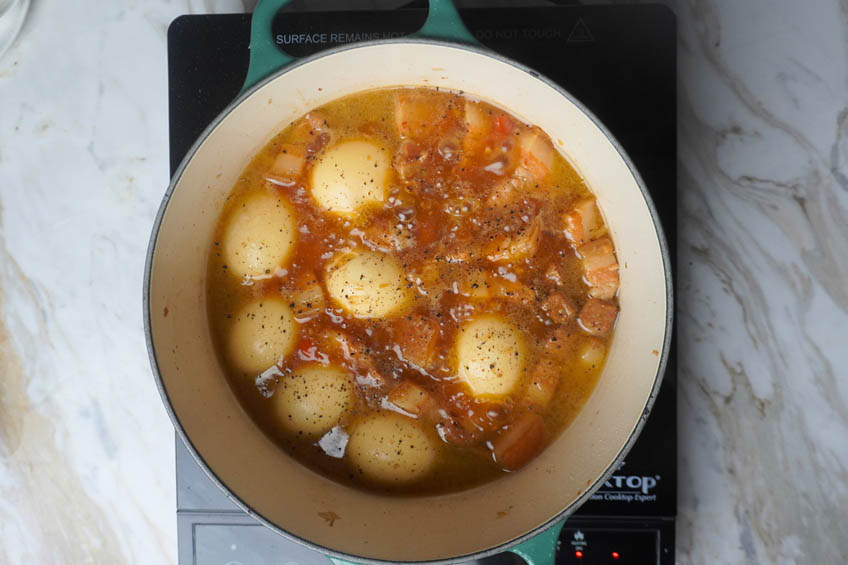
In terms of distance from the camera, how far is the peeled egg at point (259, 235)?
3.79ft

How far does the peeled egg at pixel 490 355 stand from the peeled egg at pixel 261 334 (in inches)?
11.9

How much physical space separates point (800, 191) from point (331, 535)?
1.06 metres

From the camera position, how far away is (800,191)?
126 centimetres

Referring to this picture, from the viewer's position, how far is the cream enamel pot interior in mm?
1025

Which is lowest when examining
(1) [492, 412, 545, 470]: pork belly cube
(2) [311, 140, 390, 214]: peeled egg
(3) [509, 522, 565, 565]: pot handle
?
(3) [509, 522, 565, 565]: pot handle

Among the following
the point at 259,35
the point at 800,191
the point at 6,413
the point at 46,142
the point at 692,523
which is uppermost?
the point at 46,142

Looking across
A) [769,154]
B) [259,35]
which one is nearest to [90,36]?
[259,35]

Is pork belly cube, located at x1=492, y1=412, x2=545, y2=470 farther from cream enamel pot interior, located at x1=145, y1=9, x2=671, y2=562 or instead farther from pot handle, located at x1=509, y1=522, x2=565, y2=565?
pot handle, located at x1=509, y1=522, x2=565, y2=565

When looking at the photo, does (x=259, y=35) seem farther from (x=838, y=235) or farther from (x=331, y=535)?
(x=838, y=235)

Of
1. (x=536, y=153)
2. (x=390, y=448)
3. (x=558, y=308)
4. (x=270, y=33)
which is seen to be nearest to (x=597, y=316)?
(x=558, y=308)

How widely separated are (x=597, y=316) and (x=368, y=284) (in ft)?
1.30

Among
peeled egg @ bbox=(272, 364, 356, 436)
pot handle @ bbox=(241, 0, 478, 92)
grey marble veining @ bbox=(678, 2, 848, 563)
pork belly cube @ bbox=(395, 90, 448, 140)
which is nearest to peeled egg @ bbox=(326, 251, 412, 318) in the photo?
peeled egg @ bbox=(272, 364, 356, 436)

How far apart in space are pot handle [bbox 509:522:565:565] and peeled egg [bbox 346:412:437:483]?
222mm

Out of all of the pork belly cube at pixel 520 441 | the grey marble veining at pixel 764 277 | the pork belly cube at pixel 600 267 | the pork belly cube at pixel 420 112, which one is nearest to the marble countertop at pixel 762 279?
the grey marble veining at pixel 764 277
